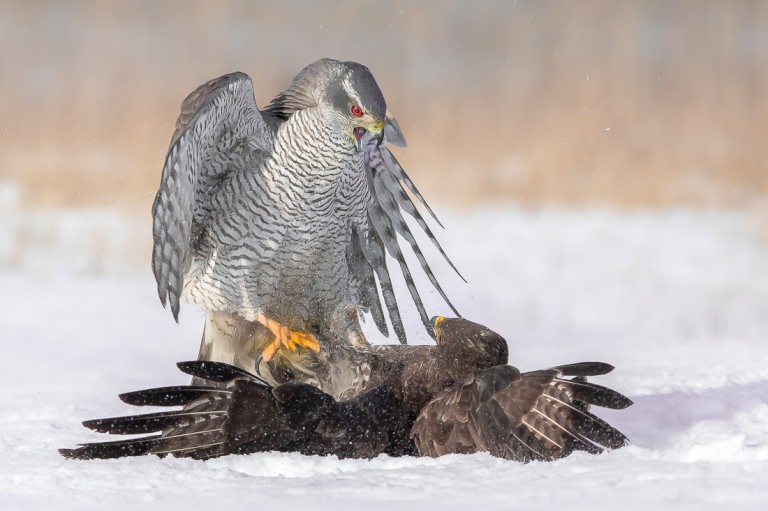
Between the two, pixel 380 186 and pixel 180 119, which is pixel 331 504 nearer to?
pixel 180 119

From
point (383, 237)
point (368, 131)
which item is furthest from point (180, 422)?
point (383, 237)

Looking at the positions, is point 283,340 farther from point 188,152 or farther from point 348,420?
point 348,420

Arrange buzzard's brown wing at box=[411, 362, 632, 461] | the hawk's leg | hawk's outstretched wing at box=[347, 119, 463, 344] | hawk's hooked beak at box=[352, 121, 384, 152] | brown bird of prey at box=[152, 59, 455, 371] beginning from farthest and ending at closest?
hawk's outstretched wing at box=[347, 119, 463, 344] < the hawk's leg < hawk's hooked beak at box=[352, 121, 384, 152] < brown bird of prey at box=[152, 59, 455, 371] < buzzard's brown wing at box=[411, 362, 632, 461]

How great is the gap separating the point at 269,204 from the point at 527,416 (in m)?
1.89

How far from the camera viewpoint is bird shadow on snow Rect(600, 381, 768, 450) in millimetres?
4313

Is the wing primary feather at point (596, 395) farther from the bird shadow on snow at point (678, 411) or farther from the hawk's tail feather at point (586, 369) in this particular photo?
the bird shadow on snow at point (678, 411)

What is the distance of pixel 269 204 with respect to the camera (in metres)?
4.97

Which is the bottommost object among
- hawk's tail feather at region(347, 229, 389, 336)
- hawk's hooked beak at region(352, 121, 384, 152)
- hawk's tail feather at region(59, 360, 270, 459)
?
hawk's tail feather at region(59, 360, 270, 459)

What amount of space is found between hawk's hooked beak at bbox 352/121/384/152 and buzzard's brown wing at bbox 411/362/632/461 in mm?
1487

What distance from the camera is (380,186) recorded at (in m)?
5.66

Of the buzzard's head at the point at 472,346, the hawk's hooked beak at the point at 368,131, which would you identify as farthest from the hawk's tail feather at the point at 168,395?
the hawk's hooked beak at the point at 368,131

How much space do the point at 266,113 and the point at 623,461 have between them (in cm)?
271

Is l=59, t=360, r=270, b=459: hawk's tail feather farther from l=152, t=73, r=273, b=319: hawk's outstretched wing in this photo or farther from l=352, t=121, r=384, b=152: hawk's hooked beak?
l=352, t=121, r=384, b=152: hawk's hooked beak

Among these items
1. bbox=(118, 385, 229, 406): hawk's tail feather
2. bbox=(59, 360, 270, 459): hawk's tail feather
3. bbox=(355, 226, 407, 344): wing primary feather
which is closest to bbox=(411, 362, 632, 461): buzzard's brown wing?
bbox=(59, 360, 270, 459): hawk's tail feather
